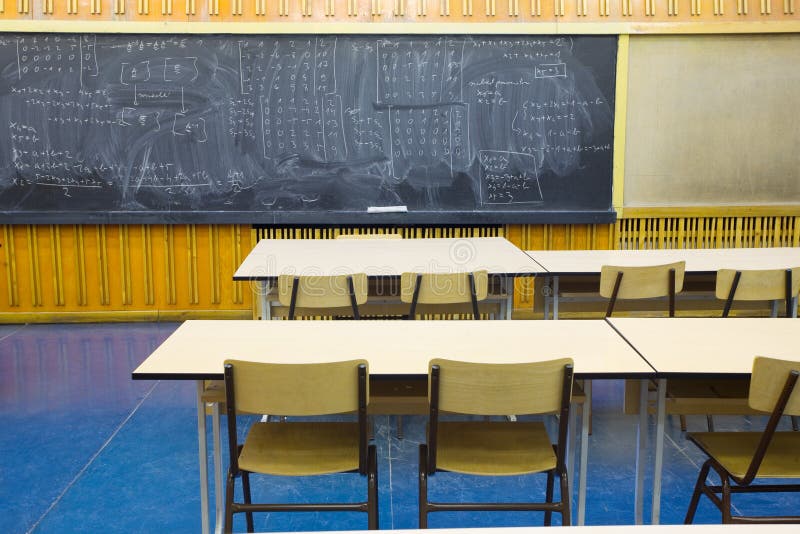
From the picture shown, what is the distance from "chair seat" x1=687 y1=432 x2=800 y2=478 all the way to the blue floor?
46cm

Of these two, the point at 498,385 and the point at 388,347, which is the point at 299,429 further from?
the point at 498,385

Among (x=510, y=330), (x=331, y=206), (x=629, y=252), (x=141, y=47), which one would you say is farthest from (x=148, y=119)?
(x=510, y=330)

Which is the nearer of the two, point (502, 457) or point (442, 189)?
point (502, 457)

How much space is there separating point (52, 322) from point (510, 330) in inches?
178

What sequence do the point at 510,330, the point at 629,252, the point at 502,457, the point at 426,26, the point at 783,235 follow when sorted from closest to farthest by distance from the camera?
the point at 502,457
the point at 510,330
the point at 629,252
the point at 426,26
the point at 783,235

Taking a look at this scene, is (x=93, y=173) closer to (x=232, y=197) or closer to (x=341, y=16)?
(x=232, y=197)

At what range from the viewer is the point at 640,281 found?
371cm

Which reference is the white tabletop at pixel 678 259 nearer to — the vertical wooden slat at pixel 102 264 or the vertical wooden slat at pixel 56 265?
the vertical wooden slat at pixel 102 264

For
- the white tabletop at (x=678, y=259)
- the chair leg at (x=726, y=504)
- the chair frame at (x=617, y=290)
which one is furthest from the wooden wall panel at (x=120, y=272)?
the chair leg at (x=726, y=504)

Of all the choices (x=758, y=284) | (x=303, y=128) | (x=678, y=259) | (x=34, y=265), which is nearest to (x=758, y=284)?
(x=758, y=284)

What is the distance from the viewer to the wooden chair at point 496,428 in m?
2.07

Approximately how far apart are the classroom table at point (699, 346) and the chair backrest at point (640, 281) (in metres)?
0.81

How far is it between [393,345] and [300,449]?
447 millimetres

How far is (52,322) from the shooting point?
5.94 metres
